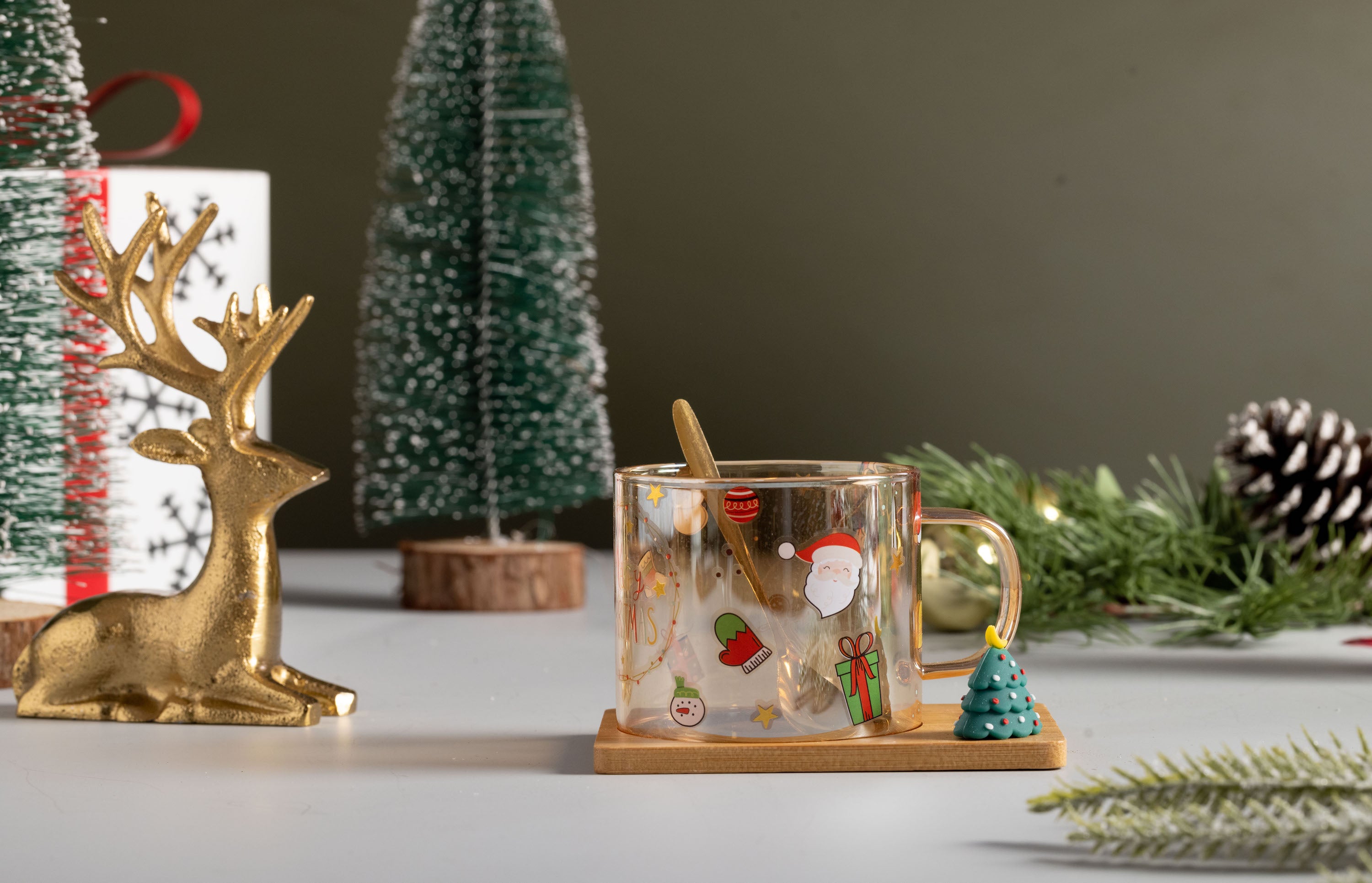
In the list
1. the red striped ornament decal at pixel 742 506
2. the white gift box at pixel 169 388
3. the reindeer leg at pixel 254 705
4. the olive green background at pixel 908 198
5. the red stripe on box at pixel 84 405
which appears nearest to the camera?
the red striped ornament decal at pixel 742 506

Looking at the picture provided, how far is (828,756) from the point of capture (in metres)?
0.50

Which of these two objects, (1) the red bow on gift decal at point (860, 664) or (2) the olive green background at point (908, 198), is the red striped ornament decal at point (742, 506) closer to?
(1) the red bow on gift decal at point (860, 664)

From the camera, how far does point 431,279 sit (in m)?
0.99

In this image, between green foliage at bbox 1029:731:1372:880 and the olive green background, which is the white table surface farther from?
the olive green background

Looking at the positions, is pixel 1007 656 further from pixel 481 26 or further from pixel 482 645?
pixel 481 26

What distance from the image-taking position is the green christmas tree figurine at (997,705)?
1.68 ft

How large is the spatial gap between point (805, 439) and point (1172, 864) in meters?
0.86

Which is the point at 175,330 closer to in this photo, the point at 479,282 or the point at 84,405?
the point at 84,405

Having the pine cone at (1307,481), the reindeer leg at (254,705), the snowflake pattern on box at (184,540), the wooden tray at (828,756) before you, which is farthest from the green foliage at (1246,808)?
the snowflake pattern on box at (184,540)

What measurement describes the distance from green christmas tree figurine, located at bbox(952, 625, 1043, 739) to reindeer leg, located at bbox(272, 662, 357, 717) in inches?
10.5

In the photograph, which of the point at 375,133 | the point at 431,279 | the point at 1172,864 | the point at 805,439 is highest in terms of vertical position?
the point at 375,133

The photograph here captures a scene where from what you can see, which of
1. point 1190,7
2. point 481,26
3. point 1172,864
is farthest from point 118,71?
point 1172,864

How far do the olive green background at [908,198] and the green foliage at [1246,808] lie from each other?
0.85 metres

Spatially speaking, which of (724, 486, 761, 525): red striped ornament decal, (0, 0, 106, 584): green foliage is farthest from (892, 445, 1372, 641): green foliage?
(0, 0, 106, 584): green foliage
